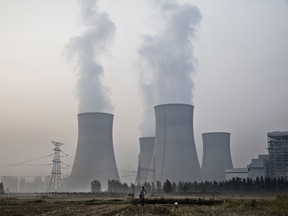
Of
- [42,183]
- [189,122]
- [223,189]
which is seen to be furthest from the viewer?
[42,183]

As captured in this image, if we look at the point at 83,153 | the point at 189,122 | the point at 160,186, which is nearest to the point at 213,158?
the point at 160,186

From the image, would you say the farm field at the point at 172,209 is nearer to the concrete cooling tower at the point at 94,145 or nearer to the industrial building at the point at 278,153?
the concrete cooling tower at the point at 94,145

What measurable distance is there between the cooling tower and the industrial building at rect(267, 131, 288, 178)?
4449mm

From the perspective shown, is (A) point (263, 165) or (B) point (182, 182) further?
(A) point (263, 165)

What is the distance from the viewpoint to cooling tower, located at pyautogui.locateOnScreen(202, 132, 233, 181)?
29.0 metres

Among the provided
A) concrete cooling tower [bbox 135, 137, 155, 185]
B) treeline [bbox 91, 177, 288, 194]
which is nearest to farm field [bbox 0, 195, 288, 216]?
treeline [bbox 91, 177, 288, 194]

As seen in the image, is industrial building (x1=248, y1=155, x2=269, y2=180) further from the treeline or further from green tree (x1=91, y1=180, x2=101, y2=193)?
green tree (x1=91, y1=180, x2=101, y2=193)

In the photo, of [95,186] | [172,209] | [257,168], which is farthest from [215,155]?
[172,209]

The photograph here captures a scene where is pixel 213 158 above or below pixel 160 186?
above

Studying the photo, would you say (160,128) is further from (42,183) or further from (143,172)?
(42,183)

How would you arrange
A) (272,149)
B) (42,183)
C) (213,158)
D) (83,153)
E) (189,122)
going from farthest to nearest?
(42,183)
(272,149)
(213,158)
(83,153)
(189,122)

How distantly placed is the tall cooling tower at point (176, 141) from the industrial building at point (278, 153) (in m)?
11.3

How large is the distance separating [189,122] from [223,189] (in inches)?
260

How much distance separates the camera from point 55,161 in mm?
33781
